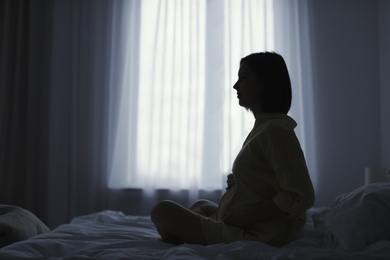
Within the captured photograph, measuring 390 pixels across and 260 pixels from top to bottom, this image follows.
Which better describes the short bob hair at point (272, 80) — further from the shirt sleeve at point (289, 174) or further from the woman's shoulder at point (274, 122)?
the shirt sleeve at point (289, 174)

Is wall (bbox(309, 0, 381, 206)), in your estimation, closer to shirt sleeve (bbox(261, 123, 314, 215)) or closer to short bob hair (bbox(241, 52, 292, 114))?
short bob hair (bbox(241, 52, 292, 114))

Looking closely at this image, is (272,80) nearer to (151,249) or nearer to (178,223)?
(178,223)

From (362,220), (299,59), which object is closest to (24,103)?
(299,59)

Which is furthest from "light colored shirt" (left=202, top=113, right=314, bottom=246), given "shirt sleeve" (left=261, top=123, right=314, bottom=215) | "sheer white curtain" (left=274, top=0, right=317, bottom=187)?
"sheer white curtain" (left=274, top=0, right=317, bottom=187)

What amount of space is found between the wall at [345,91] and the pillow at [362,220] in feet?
7.63

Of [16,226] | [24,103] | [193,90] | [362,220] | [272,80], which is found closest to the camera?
[362,220]

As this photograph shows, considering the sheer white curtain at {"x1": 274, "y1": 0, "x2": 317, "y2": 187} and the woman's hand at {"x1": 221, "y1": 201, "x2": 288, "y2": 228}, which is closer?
the woman's hand at {"x1": 221, "y1": 201, "x2": 288, "y2": 228}

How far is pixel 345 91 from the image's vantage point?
373 cm

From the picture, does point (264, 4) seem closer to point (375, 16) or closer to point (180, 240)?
point (375, 16)

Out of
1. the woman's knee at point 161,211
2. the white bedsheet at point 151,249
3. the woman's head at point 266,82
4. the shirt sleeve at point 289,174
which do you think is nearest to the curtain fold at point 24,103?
the white bedsheet at point 151,249

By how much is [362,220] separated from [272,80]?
0.55 m

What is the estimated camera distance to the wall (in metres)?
3.70

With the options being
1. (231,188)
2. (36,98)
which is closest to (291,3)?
(36,98)

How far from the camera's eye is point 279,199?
136 centimetres
